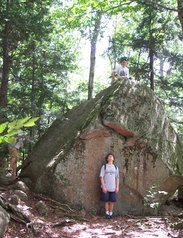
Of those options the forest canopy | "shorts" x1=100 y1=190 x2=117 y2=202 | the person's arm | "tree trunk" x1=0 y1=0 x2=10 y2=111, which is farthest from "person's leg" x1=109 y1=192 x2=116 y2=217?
"tree trunk" x1=0 y1=0 x2=10 y2=111

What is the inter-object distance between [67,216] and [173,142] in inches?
177

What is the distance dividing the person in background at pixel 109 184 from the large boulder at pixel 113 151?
42cm

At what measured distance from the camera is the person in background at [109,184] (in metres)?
9.03

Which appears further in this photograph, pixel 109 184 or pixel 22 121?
pixel 109 184

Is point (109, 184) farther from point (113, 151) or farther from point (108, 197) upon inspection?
point (113, 151)

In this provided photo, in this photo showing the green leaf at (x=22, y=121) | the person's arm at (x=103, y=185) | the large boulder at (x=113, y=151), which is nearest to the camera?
the green leaf at (x=22, y=121)

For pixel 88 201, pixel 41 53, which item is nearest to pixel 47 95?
pixel 41 53

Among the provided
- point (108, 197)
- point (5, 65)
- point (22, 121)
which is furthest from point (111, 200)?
point (22, 121)

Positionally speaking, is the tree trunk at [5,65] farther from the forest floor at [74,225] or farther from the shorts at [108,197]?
the shorts at [108,197]

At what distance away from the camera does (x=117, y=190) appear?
9.14 metres

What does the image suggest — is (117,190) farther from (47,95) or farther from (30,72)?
(30,72)

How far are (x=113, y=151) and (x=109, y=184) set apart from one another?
1170 mm

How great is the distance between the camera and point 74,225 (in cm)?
755

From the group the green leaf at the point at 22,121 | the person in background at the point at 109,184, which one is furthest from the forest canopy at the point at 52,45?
the green leaf at the point at 22,121
